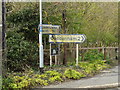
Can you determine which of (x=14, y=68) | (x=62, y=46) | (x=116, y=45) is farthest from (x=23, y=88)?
(x=116, y=45)

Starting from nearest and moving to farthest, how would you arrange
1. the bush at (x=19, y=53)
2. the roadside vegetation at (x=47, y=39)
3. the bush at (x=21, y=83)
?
the bush at (x=21, y=83), the roadside vegetation at (x=47, y=39), the bush at (x=19, y=53)

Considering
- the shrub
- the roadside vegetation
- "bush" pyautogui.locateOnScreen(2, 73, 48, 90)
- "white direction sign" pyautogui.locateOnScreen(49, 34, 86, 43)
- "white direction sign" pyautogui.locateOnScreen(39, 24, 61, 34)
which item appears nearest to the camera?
"bush" pyautogui.locateOnScreen(2, 73, 48, 90)

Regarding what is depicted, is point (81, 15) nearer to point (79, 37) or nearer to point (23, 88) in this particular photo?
point (79, 37)

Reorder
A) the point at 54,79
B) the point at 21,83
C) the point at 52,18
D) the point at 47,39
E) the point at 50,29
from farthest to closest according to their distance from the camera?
the point at 47,39 < the point at 52,18 < the point at 50,29 < the point at 54,79 < the point at 21,83

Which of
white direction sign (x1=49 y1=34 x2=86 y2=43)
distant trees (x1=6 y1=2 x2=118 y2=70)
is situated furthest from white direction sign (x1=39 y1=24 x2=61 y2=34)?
distant trees (x1=6 y1=2 x2=118 y2=70)

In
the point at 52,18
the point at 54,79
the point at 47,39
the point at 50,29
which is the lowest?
the point at 54,79

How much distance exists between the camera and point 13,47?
775 centimetres

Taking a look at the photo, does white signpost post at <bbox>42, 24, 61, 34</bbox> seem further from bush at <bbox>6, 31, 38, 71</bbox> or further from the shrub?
the shrub

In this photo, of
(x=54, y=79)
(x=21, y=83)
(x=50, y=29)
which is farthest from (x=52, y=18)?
(x=21, y=83)

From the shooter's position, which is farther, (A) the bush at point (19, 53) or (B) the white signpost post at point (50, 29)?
(B) the white signpost post at point (50, 29)

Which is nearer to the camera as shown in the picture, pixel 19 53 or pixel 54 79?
pixel 54 79

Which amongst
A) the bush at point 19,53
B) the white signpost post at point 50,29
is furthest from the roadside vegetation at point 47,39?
the white signpost post at point 50,29

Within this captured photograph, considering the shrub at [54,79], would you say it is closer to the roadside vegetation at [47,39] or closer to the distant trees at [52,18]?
the roadside vegetation at [47,39]

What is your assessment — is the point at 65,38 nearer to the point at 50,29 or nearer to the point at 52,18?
the point at 50,29
